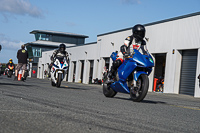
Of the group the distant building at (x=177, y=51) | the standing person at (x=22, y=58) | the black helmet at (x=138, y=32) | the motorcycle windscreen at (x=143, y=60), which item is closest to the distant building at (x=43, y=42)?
the distant building at (x=177, y=51)

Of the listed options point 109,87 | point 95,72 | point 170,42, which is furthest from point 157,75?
point 109,87

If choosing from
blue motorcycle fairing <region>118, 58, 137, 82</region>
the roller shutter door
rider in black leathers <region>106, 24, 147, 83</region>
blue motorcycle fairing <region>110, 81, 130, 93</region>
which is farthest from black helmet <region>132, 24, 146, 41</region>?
the roller shutter door

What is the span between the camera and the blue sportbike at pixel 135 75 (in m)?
8.56

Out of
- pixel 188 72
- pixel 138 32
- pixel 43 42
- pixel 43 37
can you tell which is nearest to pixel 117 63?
pixel 138 32

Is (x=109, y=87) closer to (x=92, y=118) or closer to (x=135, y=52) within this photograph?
(x=135, y=52)

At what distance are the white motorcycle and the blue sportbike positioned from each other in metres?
5.79

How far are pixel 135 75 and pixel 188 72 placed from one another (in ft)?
53.8

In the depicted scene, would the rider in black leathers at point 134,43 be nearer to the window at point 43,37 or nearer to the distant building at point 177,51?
the distant building at point 177,51

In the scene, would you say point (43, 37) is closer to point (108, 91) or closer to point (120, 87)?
point (108, 91)

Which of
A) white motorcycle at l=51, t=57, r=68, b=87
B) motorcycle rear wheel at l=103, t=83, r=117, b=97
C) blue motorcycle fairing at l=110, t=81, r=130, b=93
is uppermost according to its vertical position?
white motorcycle at l=51, t=57, r=68, b=87

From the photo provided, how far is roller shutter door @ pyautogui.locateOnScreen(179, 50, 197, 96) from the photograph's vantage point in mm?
23812

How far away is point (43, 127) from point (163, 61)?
2476 centimetres

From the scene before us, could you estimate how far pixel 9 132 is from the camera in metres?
3.36

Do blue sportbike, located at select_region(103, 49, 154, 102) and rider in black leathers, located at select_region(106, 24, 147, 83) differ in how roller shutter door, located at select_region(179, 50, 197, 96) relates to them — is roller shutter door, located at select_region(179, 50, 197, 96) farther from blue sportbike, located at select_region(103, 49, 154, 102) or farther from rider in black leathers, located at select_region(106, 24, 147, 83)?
blue sportbike, located at select_region(103, 49, 154, 102)
